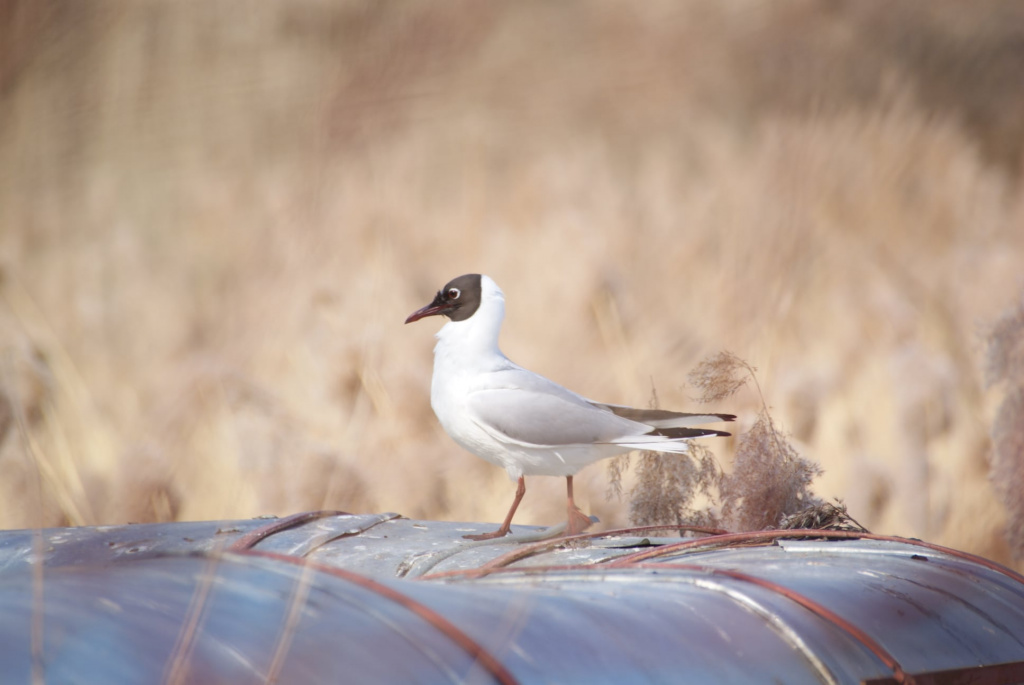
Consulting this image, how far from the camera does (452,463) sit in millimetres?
5055

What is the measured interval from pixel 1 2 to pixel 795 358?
5070mm

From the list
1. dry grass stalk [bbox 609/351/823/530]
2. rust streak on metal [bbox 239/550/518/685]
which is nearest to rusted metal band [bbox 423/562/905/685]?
rust streak on metal [bbox 239/550/518/685]

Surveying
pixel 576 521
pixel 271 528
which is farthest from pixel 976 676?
pixel 271 528

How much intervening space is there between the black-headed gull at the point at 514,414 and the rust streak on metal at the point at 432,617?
1.17 metres

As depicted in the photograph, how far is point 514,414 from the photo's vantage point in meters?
2.29

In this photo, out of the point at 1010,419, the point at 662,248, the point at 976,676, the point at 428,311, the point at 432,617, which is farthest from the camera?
the point at 662,248

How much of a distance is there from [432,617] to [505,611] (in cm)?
13

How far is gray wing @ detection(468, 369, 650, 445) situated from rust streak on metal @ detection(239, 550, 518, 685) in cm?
116

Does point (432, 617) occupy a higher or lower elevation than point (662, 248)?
lower

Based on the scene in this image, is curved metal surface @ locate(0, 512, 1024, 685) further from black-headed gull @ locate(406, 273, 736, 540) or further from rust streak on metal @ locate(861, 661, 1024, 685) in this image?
black-headed gull @ locate(406, 273, 736, 540)

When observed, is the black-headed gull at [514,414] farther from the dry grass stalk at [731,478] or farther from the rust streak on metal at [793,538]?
the dry grass stalk at [731,478]

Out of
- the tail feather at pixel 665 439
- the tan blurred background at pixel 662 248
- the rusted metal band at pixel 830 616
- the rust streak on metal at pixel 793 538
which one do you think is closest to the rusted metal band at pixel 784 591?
the rusted metal band at pixel 830 616

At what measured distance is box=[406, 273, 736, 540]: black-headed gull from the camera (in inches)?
90.6

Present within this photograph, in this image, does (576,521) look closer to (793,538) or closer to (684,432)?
(684,432)
